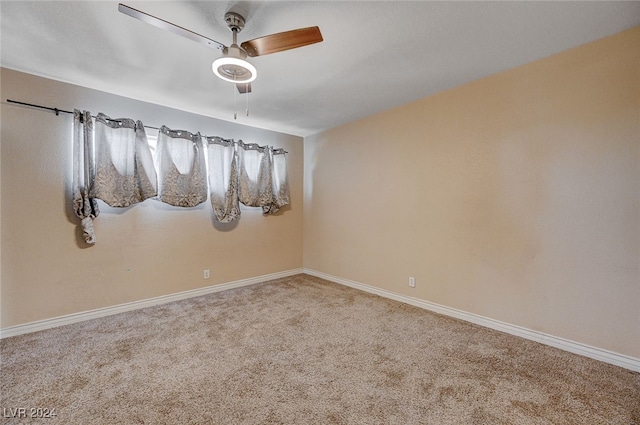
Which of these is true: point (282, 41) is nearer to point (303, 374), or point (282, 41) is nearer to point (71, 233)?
point (303, 374)

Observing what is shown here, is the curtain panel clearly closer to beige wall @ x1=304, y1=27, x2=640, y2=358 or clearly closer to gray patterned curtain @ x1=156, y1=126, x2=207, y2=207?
gray patterned curtain @ x1=156, y1=126, x2=207, y2=207

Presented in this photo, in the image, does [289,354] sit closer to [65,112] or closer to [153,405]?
[153,405]

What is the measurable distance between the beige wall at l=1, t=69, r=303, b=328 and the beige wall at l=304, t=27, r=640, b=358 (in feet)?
7.78

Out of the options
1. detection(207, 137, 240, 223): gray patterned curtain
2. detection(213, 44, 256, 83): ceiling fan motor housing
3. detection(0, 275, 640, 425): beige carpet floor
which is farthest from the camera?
detection(207, 137, 240, 223): gray patterned curtain

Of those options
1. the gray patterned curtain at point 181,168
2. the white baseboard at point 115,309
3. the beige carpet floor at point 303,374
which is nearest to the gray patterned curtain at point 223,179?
the gray patterned curtain at point 181,168

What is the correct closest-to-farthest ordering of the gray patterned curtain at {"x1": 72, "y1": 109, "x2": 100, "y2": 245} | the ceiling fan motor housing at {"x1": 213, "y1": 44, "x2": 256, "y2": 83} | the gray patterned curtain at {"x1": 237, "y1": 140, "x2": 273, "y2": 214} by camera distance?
the ceiling fan motor housing at {"x1": 213, "y1": 44, "x2": 256, "y2": 83}
the gray patterned curtain at {"x1": 72, "y1": 109, "x2": 100, "y2": 245}
the gray patterned curtain at {"x1": 237, "y1": 140, "x2": 273, "y2": 214}

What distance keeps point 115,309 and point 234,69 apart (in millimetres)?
2901

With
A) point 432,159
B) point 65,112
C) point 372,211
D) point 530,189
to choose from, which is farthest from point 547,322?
point 65,112

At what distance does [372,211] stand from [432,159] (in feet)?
3.39

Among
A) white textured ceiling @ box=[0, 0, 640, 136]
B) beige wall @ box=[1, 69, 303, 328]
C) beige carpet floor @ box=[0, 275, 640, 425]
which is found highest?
white textured ceiling @ box=[0, 0, 640, 136]

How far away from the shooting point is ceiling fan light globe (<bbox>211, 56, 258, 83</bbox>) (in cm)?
175

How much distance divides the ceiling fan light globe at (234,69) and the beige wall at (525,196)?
6.87 ft

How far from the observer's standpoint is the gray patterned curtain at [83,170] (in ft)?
8.84

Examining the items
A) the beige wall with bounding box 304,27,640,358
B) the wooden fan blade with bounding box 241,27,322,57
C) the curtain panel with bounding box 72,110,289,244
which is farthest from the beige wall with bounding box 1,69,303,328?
the beige wall with bounding box 304,27,640,358
